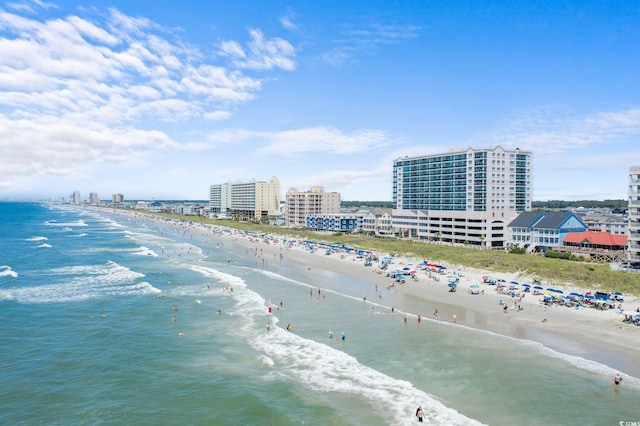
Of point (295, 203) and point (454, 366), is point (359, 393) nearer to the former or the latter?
point (454, 366)

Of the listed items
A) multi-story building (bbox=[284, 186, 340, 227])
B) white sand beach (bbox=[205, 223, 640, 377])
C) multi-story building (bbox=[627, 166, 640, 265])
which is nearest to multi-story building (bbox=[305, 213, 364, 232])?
multi-story building (bbox=[284, 186, 340, 227])

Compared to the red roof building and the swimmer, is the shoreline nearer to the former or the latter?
the swimmer

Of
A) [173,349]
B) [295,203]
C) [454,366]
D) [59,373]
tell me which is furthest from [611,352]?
[295,203]

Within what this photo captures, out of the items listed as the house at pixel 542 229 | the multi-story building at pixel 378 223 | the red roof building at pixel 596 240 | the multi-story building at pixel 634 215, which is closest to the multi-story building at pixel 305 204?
the multi-story building at pixel 378 223

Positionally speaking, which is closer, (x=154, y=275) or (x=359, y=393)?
(x=359, y=393)

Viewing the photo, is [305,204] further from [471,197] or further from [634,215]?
[634,215]

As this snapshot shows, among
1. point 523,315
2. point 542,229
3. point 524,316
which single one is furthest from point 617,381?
point 542,229

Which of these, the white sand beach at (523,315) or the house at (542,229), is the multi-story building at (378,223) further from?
the white sand beach at (523,315)
